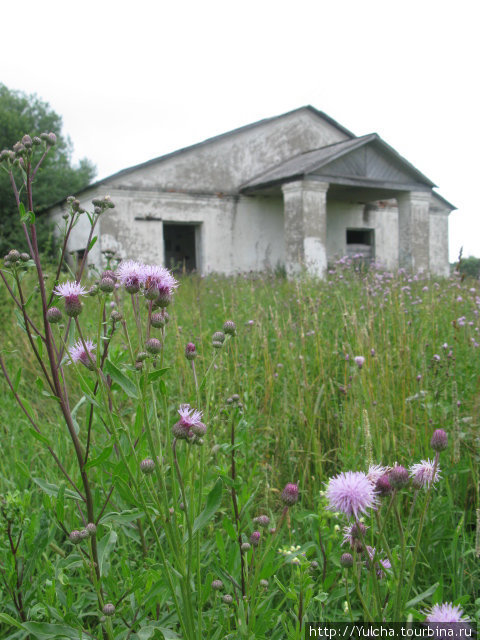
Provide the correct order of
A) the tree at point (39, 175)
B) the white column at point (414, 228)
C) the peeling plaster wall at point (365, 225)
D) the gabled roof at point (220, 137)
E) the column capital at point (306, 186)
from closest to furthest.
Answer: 1. the gabled roof at point (220, 137)
2. the column capital at point (306, 186)
3. the white column at point (414, 228)
4. the peeling plaster wall at point (365, 225)
5. the tree at point (39, 175)

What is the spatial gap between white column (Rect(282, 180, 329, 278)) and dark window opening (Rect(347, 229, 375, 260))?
2390 millimetres

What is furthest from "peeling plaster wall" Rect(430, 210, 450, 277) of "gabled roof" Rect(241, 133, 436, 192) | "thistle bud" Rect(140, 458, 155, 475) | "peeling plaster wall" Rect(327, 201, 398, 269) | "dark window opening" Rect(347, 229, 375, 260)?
"thistle bud" Rect(140, 458, 155, 475)

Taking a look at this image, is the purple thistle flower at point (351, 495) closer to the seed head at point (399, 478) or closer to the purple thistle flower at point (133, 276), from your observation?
the seed head at point (399, 478)

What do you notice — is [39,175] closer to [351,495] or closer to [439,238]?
[439,238]

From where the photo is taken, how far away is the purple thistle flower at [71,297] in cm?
125

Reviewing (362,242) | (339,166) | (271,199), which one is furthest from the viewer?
(362,242)

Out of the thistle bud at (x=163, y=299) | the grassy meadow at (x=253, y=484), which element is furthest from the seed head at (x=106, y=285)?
the grassy meadow at (x=253, y=484)

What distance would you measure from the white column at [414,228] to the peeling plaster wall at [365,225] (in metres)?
1.08

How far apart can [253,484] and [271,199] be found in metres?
13.6

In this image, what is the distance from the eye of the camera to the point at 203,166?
13.9 m

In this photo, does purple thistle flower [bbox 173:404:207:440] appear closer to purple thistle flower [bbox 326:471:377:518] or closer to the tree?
purple thistle flower [bbox 326:471:377:518]

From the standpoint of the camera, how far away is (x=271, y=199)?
49.7 ft

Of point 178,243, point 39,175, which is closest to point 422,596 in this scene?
point 178,243

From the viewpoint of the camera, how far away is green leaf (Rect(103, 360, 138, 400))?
1.19 meters
